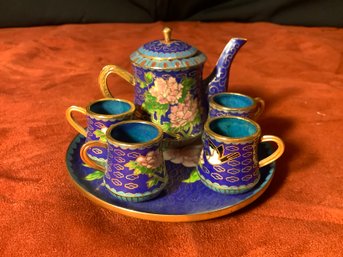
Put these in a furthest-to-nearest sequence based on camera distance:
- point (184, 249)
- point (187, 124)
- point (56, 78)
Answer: point (56, 78)
point (187, 124)
point (184, 249)

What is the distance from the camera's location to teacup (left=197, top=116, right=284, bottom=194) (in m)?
0.53

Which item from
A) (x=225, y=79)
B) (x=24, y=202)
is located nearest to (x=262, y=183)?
(x=225, y=79)

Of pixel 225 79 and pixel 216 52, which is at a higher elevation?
pixel 225 79

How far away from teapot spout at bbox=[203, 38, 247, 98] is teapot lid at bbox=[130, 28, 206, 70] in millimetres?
71

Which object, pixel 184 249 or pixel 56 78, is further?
pixel 56 78

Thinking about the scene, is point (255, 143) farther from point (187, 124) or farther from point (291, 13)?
point (291, 13)

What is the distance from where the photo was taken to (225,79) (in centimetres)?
69

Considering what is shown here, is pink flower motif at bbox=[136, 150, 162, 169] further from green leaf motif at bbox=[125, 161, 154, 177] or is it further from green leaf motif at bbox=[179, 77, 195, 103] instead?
green leaf motif at bbox=[179, 77, 195, 103]

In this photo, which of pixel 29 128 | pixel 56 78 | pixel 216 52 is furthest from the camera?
pixel 216 52

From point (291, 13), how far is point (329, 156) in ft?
3.39

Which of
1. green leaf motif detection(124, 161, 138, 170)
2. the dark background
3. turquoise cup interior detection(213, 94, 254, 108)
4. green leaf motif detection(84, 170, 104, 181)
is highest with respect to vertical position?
green leaf motif detection(124, 161, 138, 170)

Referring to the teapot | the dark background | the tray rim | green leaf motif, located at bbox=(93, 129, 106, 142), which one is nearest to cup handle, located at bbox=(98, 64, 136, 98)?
the teapot

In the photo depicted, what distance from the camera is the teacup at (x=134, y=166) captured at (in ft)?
1.69

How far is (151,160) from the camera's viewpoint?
0.53 metres
